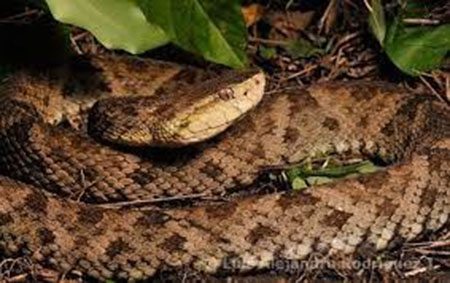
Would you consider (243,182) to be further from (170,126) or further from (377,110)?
(377,110)

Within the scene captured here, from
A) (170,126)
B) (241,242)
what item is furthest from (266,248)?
(170,126)

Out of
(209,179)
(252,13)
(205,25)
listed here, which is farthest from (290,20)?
(209,179)

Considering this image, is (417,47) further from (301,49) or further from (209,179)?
(209,179)

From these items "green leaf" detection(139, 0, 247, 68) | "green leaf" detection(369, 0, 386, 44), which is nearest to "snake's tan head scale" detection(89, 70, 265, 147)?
"green leaf" detection(139, 0, 247, 68)

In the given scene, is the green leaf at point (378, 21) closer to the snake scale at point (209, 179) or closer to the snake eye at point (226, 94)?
the snake scale at point (209, 179)

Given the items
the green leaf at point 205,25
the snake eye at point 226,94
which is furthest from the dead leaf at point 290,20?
the snake eye at point 226,94

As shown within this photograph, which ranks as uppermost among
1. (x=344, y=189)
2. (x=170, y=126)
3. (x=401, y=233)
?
(x=170, y=126)

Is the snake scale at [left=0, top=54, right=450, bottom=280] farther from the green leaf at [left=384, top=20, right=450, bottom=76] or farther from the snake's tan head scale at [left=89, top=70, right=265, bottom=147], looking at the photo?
the green leaf at [left=384, top=20, right=450, bottom=76]
